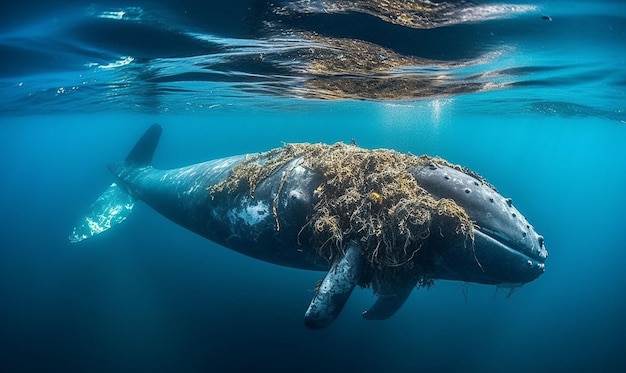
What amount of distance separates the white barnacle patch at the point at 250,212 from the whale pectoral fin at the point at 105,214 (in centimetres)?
984

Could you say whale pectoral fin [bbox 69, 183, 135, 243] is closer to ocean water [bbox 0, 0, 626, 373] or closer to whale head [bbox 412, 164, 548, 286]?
ocean water [bbox 0, 0, 626, 373]

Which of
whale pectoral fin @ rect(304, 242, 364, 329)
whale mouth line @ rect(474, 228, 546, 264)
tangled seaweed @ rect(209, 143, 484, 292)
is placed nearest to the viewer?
whale pectoral fin @ rect(304, 242, 364, 329)

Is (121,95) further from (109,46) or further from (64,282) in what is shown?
(109,46)

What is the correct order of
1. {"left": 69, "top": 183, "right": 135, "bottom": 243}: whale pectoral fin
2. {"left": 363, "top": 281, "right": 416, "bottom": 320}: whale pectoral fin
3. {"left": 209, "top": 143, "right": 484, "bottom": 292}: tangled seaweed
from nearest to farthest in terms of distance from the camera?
1. {"left": 209, "top": 143, "right": 484, "bottom": 292}: tangled seaweed
2. {"left": 363, "top": 281, "right": 416, "bottom": 320}: whale pectoral fin
3. {"left": 69, "top": 183, "right": 135, "bottom": 243}: whale pectoral fin

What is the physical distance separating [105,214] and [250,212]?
11.2m

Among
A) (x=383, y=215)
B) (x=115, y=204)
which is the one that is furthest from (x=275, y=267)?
(x=383, y=215)

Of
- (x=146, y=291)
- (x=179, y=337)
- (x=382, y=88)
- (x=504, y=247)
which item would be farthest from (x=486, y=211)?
(x=146, y=291)

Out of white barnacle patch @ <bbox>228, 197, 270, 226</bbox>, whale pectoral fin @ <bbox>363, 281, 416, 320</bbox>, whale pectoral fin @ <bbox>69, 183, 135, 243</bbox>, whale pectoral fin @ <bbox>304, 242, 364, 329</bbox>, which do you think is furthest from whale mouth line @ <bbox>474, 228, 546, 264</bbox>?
whale pectoral fin @ <bbox>69, 183, 135, 243</bbox>

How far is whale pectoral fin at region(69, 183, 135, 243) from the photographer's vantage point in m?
15.5

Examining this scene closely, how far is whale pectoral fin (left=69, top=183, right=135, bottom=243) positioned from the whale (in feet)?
31.4

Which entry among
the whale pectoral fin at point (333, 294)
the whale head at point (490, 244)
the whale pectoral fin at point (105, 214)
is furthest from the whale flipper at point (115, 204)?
the whale head at point (490, 244)

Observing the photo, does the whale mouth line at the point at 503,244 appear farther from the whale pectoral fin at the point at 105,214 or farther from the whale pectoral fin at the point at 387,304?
the whale pectoral fin at the point at 105,214

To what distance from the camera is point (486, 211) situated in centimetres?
588

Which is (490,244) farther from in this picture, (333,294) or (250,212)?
(250,212)
